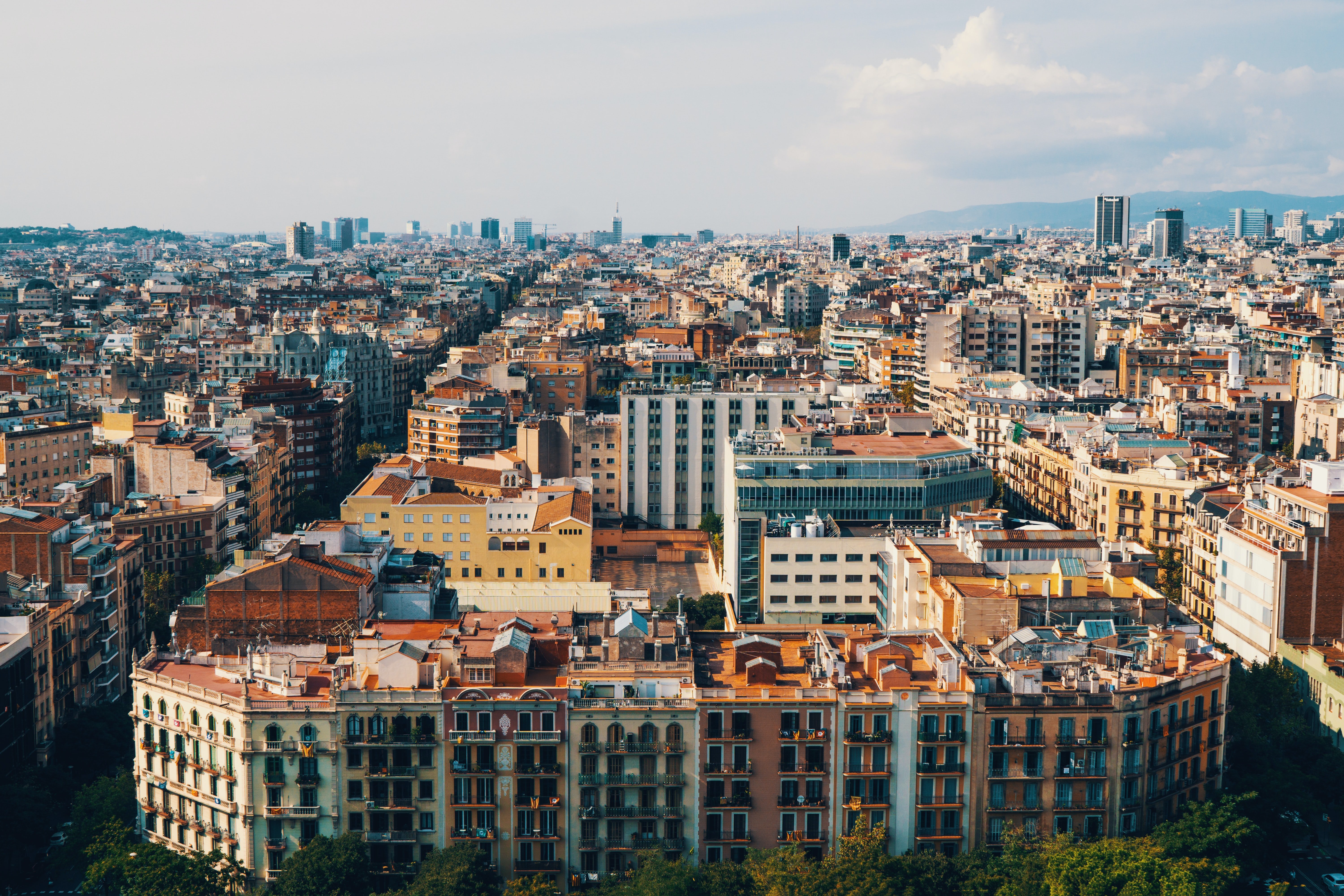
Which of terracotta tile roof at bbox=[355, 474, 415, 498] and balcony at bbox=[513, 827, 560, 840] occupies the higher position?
terracotta tile roof at bbox=[355, 474, 415, 498]

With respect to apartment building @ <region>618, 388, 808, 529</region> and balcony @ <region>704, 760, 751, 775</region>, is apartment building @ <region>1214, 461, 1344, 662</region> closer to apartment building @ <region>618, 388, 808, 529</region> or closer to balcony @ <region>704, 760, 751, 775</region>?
balcony @ <region>704, 760, 751, 775</region>

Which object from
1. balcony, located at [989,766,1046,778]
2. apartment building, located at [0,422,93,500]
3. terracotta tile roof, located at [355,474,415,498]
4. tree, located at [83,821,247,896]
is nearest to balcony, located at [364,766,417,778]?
tree, located at [83,821,247,896]

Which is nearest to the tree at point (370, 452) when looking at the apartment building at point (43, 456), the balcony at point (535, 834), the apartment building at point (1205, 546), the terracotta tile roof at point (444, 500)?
the apartment building at point (43, 456)

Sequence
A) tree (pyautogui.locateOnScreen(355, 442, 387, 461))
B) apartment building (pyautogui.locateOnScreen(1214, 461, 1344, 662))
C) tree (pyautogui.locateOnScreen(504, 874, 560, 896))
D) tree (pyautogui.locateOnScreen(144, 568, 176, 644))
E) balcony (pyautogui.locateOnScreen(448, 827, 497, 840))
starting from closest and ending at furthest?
tree (pyautogui.locateOnScreen(504, 874, 560, 896)), balcony (pyautogui.locateOnScreen(448, 827, 497, 840)), apartment building (pyautogui.locateOnScreen(1214, 461, 1344, 662)), tree (pyautogui.locateOnScreen(144, 568, 176, 644)), tree (pyautogui.locateOnScreen(355, 442, 387, 461))

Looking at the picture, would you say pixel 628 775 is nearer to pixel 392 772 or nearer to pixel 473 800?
pixel 473 800

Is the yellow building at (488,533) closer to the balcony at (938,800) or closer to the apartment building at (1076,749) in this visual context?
the apartment building at (1076,749)

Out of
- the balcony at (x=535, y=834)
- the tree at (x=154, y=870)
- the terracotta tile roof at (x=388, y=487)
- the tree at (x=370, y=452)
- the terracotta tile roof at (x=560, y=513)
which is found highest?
the terracotta tile roof at (x=388, y=487)
